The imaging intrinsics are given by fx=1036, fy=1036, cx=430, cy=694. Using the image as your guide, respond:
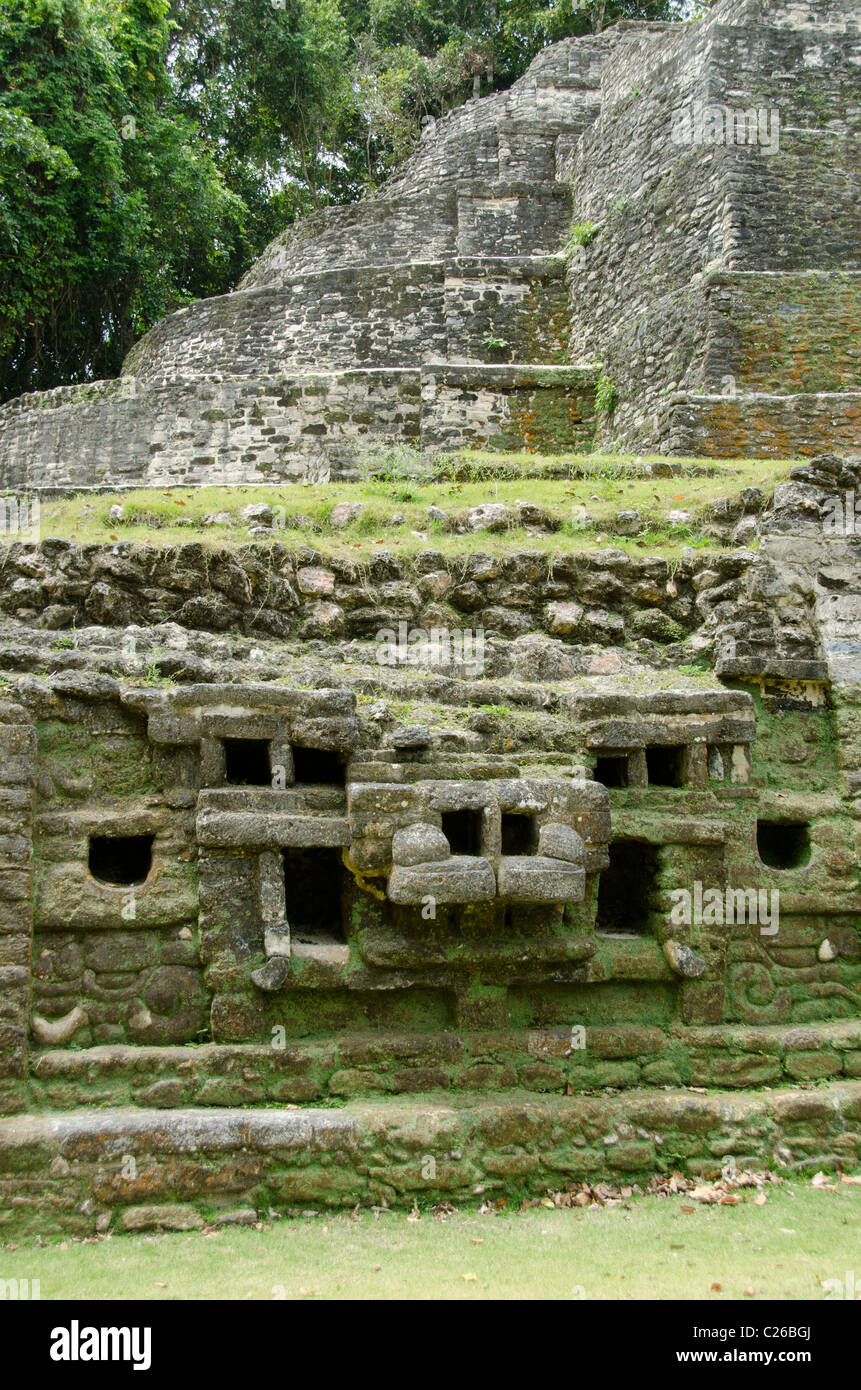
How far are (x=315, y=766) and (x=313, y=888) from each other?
27.6 inches

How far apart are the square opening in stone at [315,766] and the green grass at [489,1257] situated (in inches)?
82.7

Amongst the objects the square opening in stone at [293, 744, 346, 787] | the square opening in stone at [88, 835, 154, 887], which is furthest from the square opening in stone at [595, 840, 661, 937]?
the square opening in stone at [88, 835, 154, 887]

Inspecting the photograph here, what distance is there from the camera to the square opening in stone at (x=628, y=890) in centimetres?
552

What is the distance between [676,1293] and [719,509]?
5.74 metres

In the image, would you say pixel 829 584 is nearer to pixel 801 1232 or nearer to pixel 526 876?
pixel 526 876

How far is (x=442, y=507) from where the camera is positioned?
860 centimetres

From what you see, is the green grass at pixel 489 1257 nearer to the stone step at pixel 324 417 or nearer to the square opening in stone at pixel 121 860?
the square opening in stone at pixel 121 860

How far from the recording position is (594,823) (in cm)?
505

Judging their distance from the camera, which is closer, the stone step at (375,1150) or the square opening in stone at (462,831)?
the stone step at (375,1150)

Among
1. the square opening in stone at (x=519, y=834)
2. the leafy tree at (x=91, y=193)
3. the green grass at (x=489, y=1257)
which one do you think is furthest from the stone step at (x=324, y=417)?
the green grass at (x=489, y=1257)

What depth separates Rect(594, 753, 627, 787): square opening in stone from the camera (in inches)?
221

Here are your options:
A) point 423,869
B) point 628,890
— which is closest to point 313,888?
point 423,869

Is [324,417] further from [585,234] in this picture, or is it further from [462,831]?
[462,831]

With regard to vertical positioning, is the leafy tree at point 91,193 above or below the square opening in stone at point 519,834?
above
